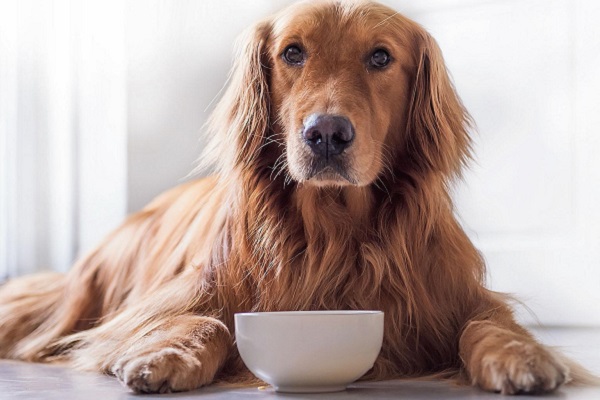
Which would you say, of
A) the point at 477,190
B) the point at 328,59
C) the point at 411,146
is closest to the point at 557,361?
the point at 411,146

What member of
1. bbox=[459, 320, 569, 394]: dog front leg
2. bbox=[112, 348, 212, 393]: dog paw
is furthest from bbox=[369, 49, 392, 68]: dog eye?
bbox=[112, 348, 212, 393]: dog paw

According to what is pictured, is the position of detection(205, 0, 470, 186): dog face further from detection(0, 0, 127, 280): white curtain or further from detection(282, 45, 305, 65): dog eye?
detection(0, 0, 127, 280): white curtain

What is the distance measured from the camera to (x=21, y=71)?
352 cm

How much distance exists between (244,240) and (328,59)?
1.38 ft

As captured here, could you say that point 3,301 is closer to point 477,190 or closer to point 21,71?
point 21,71

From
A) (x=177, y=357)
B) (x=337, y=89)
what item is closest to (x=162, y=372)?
(x=177, y=357)

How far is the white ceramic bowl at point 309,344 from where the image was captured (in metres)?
1.46

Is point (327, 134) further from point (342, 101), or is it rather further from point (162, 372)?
point (162, 372)

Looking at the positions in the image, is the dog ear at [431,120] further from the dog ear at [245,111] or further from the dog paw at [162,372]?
the dog paw at [162,372]

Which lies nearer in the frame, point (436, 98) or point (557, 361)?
point (557, 361)

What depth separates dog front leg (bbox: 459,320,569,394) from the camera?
1.45 m

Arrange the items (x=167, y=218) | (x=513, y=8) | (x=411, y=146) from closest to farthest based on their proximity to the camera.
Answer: (x=411, y=146) → (x=167, y=218) → (x=513, y=8)

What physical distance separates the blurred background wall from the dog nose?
1752 millimetres

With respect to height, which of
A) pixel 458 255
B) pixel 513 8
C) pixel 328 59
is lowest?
pixel 458 255
